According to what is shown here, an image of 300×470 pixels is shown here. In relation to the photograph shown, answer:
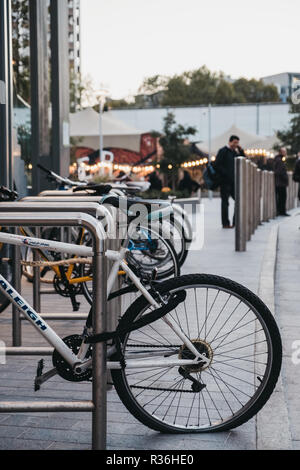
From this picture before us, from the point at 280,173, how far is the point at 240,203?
10346 mm

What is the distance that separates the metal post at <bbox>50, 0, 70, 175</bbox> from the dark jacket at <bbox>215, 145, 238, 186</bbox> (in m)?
5.85

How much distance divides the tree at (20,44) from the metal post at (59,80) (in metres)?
1.12

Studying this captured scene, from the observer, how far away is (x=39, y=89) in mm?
9586

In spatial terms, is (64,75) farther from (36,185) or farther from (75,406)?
(75,406)

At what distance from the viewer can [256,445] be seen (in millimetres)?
3332

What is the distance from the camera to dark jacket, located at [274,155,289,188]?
2083 centimetres

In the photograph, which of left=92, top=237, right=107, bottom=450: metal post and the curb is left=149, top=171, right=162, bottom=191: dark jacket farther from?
left=92, top=237, right=107, bottom=450: metal post

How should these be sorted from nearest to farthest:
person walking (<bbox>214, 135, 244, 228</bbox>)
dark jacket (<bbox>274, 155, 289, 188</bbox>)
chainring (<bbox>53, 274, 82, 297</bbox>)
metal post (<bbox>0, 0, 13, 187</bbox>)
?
chainring (<bbox>53, 274, 82, 297</bbox>), metal post (<bbox>0, 0, 13, 187</bbox>), person walking (<bbox>214, 135, 244, 228</bbox>), dark jacket (<bbox>274, 155, 289, 188</bbox>)

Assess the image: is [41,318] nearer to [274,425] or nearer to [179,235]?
[274,425]

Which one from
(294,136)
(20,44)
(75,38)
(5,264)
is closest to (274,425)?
(5,264)

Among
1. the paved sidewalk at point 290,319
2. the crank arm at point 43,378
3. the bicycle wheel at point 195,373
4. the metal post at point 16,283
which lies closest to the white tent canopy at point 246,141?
the paved sidewalk at point 290,319

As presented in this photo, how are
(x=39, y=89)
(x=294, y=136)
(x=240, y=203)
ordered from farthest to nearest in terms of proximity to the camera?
(x=294, y=136) → (x=240, y=203) → (x=39, y=89)

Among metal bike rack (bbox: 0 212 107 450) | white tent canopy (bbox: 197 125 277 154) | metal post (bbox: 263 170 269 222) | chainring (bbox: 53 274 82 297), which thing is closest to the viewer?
metal bike rack (bbox: 0 212 107 450)

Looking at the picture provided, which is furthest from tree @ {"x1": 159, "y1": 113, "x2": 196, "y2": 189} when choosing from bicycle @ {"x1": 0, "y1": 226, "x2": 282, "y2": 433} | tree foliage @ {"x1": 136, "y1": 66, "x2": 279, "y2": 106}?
tree foliage @ {"x1": 136, "y1": 66, "x2": 279, "y2": 106}
